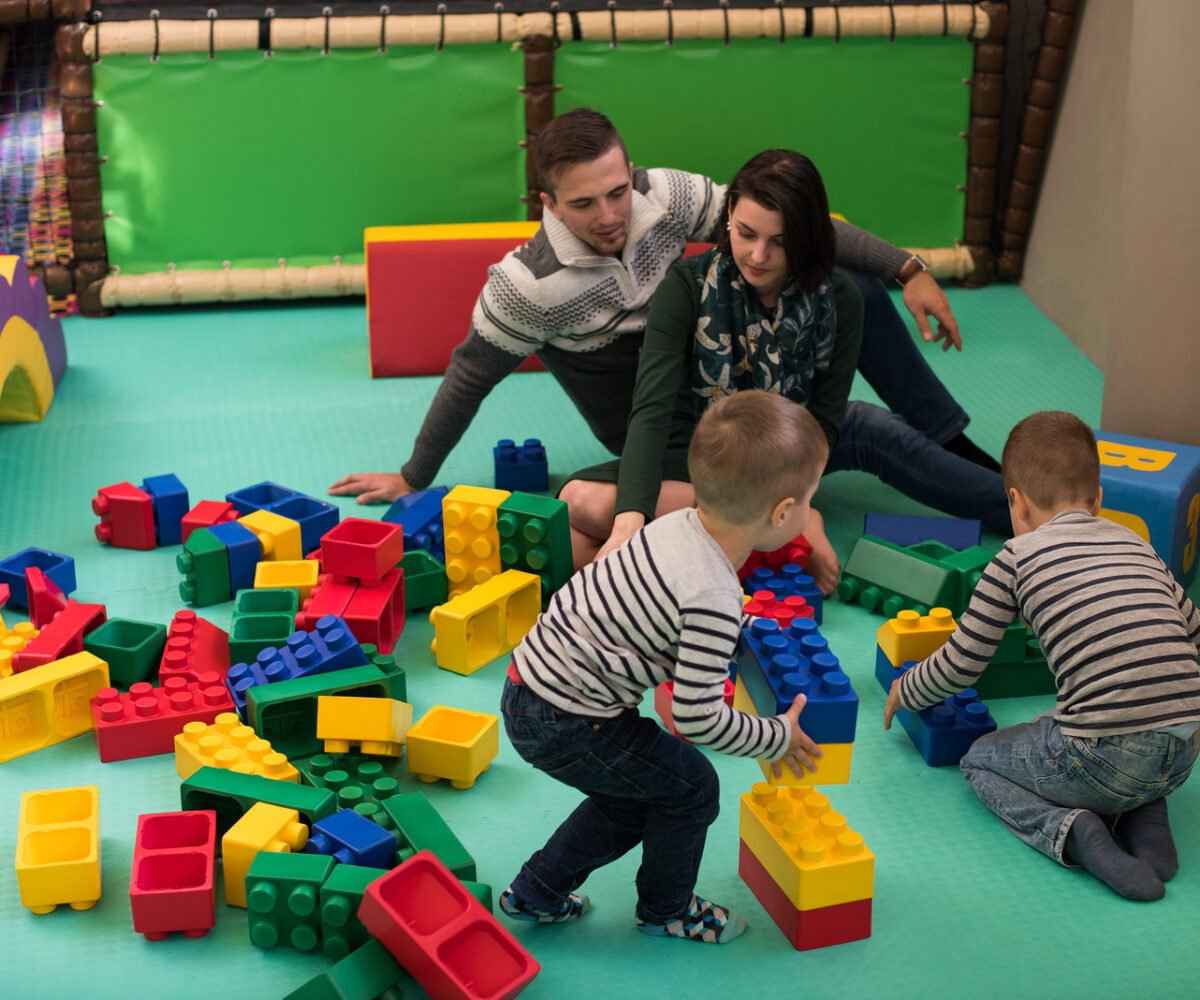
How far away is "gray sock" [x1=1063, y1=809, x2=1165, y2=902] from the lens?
5.91ft

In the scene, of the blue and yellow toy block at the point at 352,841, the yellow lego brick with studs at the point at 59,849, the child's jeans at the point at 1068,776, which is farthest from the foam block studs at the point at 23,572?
the child's jeans at the point at 1068,776

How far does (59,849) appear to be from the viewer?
1823mm

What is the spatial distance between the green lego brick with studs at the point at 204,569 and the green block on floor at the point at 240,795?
63 cm

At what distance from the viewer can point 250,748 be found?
1982 millimetres

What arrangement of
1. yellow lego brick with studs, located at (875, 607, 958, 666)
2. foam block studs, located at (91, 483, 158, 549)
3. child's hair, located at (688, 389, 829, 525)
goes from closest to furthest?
child's hair, located at (688, 389, 829, 525) < yellow lego brick with studs, located at (875, 607, 958, 666) < foam block studs, located at (91, 483, 158, 549)

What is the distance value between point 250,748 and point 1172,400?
1.58 meters

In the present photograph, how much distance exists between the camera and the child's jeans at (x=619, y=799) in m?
1.64

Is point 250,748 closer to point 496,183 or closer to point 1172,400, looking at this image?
point 1172,400

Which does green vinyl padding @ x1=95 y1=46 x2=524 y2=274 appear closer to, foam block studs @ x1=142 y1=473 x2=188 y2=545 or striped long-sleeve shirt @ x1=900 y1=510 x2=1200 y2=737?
foam block studs @ x1=142 y1=473 x2=188 y2=545

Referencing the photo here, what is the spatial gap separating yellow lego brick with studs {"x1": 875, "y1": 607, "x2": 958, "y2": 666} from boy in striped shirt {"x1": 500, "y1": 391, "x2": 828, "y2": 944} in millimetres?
561

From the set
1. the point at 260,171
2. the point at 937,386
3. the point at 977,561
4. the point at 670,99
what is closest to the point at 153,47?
the point at 260,171

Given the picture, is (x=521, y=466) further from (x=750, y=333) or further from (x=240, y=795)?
(x=240, y=795)

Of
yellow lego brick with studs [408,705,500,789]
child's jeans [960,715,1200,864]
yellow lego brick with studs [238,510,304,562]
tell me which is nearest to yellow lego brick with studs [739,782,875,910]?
child's jeans [960,715,1200,864]

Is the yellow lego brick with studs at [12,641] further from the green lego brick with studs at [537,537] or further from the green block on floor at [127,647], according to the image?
the green lego brick with studs at [537,537]
